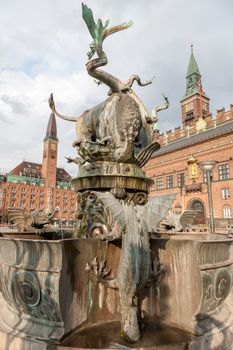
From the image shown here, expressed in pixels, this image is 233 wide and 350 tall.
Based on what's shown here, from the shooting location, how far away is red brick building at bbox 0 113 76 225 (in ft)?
231

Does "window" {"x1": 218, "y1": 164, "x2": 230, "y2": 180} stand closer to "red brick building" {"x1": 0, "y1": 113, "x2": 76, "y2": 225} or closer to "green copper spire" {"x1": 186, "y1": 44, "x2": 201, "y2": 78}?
"green copper spire" {"x1": 186, "y1": 44, "x2": 201, "y2": 78}

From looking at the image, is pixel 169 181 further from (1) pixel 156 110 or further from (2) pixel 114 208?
(2) pixel 114 208

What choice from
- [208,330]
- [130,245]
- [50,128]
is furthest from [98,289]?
[50,128]

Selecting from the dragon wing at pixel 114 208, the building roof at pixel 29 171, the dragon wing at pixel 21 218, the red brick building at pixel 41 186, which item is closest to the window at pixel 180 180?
the red brick building at pixel 41 186

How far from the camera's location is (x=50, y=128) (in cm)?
8650

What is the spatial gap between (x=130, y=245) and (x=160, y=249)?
72 centimetres

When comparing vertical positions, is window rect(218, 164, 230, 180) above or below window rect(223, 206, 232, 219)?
above

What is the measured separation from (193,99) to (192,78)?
8774mm

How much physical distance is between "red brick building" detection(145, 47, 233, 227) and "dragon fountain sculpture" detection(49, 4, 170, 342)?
27.4 metres

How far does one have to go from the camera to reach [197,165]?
39312mm

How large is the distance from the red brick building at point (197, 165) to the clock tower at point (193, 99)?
1288 cm

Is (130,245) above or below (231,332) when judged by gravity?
above

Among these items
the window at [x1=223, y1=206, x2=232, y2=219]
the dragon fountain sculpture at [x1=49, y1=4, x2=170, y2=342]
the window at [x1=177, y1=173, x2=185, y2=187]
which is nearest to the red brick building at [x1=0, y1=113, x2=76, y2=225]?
the window at [x1=177, y1=173, x2=185, y2=187]

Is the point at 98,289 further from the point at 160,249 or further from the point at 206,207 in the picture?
the point at 206,207
